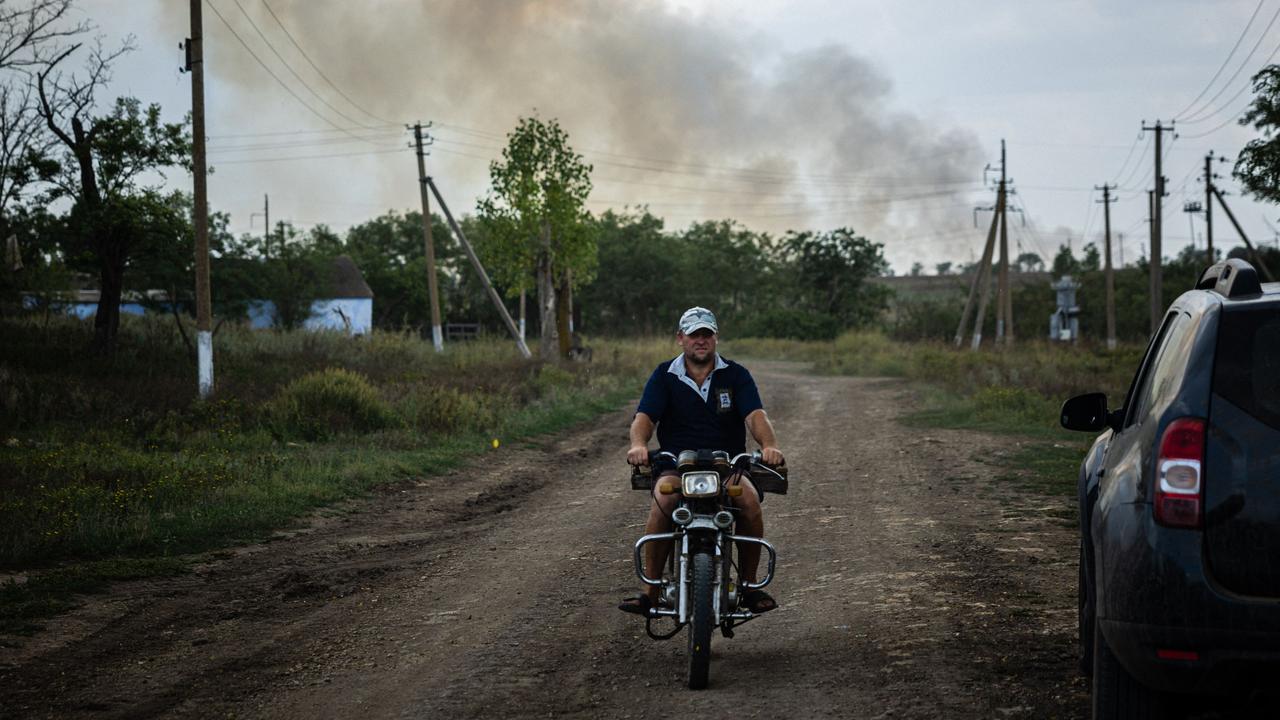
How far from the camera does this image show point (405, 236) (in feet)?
307

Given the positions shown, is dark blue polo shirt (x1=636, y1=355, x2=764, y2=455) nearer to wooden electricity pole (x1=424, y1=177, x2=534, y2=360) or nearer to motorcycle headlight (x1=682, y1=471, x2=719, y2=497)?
motorcycle headlight (x1=682, y1=471, x2=719, y2=497)

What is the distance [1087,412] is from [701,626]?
6.77 feet

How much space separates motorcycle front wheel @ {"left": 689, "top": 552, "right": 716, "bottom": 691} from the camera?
5.75 m

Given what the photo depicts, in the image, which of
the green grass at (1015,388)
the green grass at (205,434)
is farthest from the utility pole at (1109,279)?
the green grass at (205,434)

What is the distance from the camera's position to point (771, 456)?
6160mm

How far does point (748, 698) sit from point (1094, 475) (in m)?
1.86

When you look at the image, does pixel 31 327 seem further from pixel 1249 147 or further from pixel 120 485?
pixel 1249 147

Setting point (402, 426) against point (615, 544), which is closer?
point (615, 544)

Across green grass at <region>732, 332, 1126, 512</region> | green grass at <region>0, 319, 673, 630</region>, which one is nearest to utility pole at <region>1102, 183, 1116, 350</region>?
green grass at <region>732, 332, 1126, 512</region>

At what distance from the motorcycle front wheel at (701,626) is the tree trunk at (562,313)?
116 feet

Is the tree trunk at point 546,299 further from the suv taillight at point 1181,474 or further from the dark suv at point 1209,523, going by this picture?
the suv taillight at point 1181,474

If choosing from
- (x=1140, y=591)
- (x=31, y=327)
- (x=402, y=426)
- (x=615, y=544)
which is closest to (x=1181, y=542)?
(x=1140, y=591)

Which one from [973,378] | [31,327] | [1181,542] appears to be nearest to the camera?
[1181,542]

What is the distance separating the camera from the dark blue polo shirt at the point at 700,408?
6.41 metres
